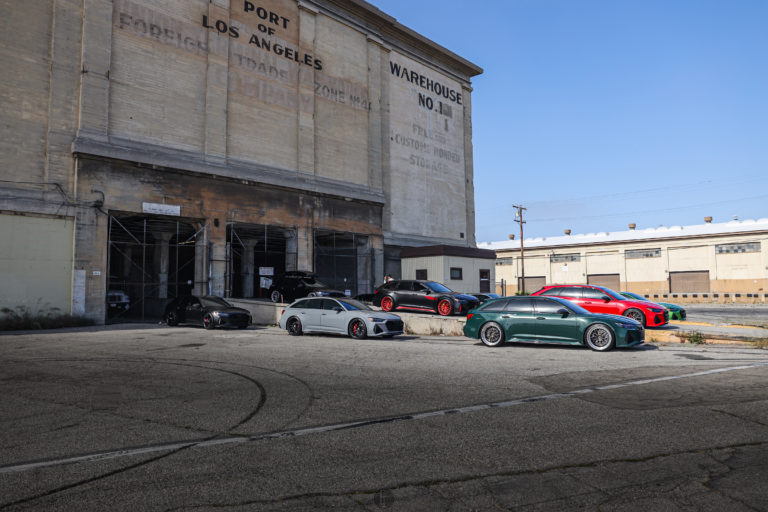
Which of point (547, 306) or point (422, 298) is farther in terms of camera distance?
point (422, 298)

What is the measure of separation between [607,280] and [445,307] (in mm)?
45026

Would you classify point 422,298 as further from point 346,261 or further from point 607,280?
point 607,280

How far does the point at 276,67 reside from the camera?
32.8 meters

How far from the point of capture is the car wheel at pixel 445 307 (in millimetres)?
19594

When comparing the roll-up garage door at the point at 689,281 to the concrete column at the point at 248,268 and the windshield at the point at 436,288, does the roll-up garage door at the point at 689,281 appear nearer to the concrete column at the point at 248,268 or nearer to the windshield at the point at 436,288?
the windshield at the point at 436,288

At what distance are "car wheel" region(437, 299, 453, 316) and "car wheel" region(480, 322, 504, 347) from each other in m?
5.32

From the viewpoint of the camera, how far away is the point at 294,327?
17703mm

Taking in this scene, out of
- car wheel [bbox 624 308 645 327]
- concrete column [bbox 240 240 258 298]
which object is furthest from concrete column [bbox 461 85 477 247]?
car wheel [bbox 624 308 645 327]

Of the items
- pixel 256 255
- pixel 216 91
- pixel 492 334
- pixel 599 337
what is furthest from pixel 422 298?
pixel 256 255

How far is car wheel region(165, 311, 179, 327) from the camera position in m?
22.4

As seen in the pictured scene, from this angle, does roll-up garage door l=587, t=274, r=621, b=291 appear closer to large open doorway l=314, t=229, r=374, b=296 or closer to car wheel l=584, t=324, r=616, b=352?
large open doorway l=314, t=229, r=374, b=296

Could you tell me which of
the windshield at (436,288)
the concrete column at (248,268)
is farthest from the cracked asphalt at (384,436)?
the concrete column at (248,268)

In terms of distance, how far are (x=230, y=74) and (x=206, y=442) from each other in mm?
29151

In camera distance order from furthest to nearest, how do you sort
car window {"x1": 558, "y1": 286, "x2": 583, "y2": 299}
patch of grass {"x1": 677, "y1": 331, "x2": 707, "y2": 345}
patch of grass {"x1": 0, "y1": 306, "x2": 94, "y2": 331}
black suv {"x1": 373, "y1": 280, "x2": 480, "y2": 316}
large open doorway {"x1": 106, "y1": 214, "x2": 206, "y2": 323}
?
large open doorway {"x1": 106, "y1": 214, "x2": 206, "y2": 323}
patch of grass {"x1": 0, "y1": 306, "x2": 94, "y2": 331}
black suv {"x1": 373, "y1": 280, "x2": 480, "y2": 316}
car window {"x1": 558, "y1": 286, "x2": 583, "y2": 299}
patch of grass {"x1": 677, "y1": 331, "x2": 707, "y2": 345}
